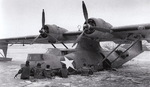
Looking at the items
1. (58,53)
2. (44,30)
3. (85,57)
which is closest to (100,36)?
(85,57)

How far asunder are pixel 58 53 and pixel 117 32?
13.4 feet

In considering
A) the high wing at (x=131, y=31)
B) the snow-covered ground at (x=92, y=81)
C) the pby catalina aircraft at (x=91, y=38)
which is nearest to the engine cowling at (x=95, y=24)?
the pby catalina aircraft at (x=91, y=38)

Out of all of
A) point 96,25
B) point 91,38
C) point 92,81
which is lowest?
point 92,81

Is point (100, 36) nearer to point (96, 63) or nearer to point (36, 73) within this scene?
point (96, 63)

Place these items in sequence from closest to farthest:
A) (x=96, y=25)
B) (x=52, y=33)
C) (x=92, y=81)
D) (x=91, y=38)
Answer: (x=92, y=81) → (x=96, y=25) → (x=91, y=38) → (x=52, y=33)

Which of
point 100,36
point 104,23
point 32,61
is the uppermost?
point 104,23

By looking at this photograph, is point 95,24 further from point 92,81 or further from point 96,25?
point 92,81

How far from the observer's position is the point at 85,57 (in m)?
12.5

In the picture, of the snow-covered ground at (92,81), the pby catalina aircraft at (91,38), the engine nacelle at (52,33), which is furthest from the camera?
the engine nacelle at (52,33)

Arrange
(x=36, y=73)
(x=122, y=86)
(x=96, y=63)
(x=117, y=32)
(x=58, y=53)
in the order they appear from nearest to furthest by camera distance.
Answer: (x=122, y=86) → (x=36, y=73) → (x=117, y=32) → (x=58, y=53) → (x=96, y=63)

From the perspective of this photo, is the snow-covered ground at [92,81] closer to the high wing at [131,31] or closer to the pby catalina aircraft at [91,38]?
the pby catalina aircraft at [91,38]

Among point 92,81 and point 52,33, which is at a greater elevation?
point 52,33

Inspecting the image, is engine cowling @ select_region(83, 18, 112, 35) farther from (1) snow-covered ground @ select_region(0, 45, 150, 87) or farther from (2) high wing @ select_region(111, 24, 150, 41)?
(1) snow-covered ground @ select_region(0, 45, 150, 87)

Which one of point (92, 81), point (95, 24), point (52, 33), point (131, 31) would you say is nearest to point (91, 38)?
point (95, 24)
